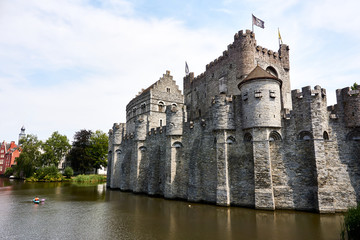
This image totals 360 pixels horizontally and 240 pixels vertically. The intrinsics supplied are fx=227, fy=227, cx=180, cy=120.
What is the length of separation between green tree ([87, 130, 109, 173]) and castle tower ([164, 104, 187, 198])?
33.5m

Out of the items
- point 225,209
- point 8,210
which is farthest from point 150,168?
point 8,210

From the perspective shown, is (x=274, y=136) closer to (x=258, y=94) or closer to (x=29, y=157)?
(x=258, y=94)

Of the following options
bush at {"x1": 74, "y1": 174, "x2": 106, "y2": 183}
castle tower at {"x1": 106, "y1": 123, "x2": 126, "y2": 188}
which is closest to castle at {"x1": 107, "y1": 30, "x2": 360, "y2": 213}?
castle tower at {"x1": 106, "y1": 123, "x2": 126, "y2": 188}

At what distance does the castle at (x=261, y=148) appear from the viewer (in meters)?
14.5

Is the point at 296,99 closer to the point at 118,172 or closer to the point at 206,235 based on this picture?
the point at 206,235

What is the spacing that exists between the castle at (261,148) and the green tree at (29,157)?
38387 millimetres

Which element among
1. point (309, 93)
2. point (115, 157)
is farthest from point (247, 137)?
point (115, 157)

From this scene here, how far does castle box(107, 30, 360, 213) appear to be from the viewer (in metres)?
14.5

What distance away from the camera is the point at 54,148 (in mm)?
53031

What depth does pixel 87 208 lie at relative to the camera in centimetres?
1677

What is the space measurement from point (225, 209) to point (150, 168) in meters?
10.6

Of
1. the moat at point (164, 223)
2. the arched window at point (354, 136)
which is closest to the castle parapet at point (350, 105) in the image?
the arched window at point (354, 136)

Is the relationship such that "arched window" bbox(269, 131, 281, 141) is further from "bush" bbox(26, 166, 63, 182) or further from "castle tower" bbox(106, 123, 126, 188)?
"bush" bbox(26, 166, 63, 182)

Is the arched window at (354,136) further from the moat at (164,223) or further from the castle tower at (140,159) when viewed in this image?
the castle tower at (140,159)
